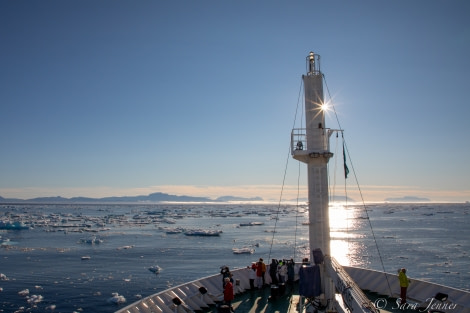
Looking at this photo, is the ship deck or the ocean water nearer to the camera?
the ship deck

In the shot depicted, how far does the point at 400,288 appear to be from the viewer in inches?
412

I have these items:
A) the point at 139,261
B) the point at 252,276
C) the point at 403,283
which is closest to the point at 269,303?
the point at 252,276

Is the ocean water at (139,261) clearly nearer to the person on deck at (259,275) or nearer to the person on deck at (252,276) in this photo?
the person on deck at (259,275)

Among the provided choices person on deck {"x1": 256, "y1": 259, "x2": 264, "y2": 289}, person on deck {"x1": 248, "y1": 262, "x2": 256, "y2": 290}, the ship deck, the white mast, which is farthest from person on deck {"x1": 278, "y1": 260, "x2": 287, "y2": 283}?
the white mast

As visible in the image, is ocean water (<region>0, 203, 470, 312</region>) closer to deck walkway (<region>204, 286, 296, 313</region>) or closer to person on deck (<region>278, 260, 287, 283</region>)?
person on deck (<region>278, 260, 287, 283</region>)

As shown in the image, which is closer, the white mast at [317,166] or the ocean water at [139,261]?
the white mast at [317,166]

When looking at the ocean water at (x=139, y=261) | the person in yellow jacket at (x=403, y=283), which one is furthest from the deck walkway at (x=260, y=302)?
the ocean water at (x=139, y=261)

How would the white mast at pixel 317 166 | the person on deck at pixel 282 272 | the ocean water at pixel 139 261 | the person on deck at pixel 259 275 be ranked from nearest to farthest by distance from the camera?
the white mast at pixel 317 166 < the person on deck at pixel 259 275 < the person on deck at pixel 282 272 < the ocean water at pixel 139 261

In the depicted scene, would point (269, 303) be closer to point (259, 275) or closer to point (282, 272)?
point (259, 275)

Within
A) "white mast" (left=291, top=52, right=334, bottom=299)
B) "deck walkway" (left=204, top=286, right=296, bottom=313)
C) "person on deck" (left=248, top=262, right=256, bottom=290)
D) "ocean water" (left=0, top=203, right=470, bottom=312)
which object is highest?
"white mast" (left=291, top=52, right=334, bottom=299)

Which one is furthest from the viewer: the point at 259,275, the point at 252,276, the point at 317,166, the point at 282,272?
the point at 282,272

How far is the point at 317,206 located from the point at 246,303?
365 centimetres

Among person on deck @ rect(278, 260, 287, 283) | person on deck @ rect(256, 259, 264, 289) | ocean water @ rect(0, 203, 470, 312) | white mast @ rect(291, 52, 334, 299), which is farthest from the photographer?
ocean water @ rect(0, 203, 470, 312)

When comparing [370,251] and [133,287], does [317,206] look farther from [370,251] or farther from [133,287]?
[370,251]
